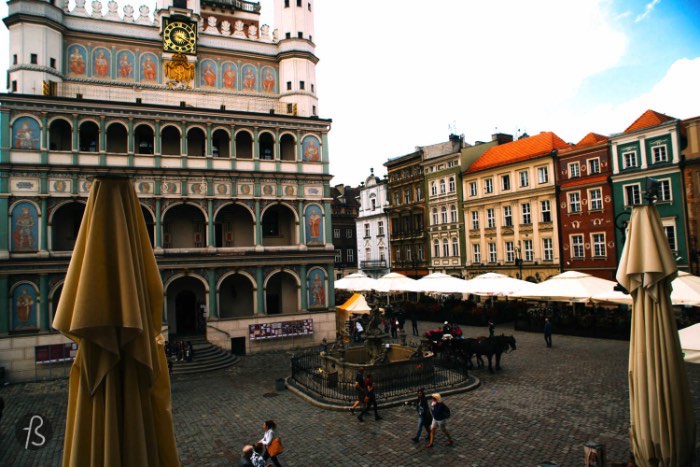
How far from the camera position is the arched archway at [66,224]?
26.8 metres

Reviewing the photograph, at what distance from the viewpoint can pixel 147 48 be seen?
29906mm

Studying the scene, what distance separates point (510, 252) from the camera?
45.2 metres

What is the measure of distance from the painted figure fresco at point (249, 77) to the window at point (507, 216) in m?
26.5

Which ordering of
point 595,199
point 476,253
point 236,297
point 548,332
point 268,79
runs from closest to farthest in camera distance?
point 548,332 < point 236,297 < point 268,79 < point 595,199 < point 476,253

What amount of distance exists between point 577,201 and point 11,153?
132 ft

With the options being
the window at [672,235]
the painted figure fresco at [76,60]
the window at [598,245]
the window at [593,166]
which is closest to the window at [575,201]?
the window at [593,166]

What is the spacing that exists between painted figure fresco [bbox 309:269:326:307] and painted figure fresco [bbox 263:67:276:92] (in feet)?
43.6

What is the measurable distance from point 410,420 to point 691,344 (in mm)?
8024

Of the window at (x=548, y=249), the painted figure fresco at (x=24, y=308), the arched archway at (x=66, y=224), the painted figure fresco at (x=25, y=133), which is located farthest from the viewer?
the window at (x=548, y=249)

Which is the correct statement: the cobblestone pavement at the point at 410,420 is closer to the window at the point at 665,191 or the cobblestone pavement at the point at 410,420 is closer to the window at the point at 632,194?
the window at the point at 665,191

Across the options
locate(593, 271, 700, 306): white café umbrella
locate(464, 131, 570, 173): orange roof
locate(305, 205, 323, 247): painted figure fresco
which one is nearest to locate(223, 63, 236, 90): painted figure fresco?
locate(305, 205, 323, 247): painted figure fresco

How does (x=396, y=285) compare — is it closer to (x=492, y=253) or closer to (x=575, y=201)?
(x=492, y=253)

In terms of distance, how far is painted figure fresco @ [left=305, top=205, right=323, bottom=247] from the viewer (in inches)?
1218

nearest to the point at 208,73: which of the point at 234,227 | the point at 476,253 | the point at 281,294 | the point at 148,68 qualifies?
the point at 148,68
